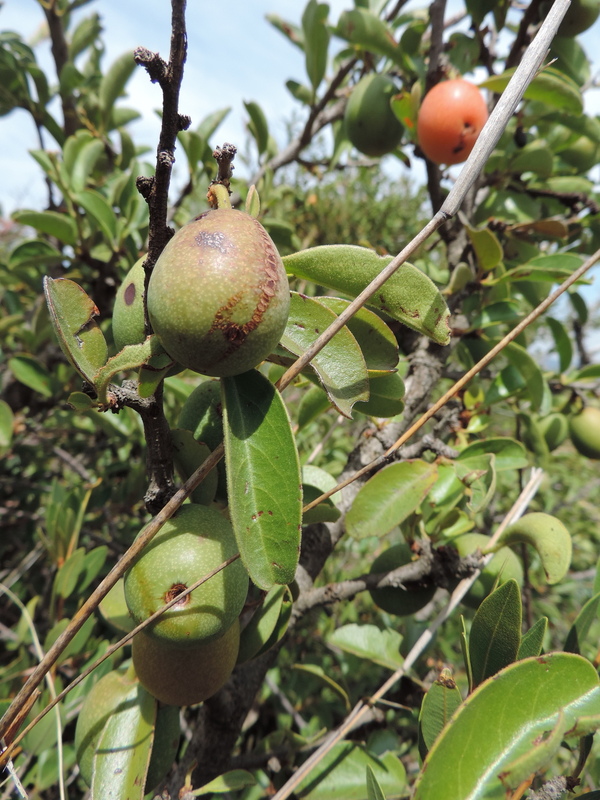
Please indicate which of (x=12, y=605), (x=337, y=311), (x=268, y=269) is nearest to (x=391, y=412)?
(x=337, y=311)

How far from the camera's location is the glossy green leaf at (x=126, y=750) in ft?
2.45

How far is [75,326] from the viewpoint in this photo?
648 millimetres

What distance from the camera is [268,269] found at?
609 millimetres

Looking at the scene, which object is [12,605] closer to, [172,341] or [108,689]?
[108,689]

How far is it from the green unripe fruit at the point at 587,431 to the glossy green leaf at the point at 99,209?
4.71 feet

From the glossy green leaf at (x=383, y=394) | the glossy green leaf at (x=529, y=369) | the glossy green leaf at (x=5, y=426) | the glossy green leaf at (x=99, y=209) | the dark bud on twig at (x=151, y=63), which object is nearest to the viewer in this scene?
the dark bud on twig at (x=151, y=63)

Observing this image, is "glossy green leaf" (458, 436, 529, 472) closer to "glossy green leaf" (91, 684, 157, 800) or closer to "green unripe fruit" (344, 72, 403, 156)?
"glossy green leaf" (91, 684, 157, 800)

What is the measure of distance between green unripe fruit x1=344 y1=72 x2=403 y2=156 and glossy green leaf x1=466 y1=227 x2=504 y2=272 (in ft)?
1.68

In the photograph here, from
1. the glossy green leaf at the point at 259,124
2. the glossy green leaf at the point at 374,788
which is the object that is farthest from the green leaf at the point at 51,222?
the glossy green leaf at the point at 374,788

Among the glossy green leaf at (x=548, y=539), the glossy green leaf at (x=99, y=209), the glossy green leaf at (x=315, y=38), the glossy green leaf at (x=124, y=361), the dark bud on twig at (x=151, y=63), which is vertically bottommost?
the glossy green leaf at (x=548, y=539)

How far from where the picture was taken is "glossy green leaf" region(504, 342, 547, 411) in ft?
4.16

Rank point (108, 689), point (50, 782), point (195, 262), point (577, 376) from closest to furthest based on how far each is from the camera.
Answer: point (195, 262) < point (108, 689) < point (50, 782) < point (577, 376)

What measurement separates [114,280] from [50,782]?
126 cm

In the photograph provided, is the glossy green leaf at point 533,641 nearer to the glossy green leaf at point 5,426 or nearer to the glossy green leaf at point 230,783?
the glossy green leaf at point 230,783
